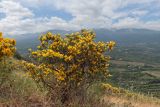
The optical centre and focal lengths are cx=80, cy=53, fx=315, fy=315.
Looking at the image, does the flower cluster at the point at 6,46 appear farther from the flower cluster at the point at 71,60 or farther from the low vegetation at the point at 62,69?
the flower cluster at the point at 71,60

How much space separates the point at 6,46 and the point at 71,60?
163 centimetres

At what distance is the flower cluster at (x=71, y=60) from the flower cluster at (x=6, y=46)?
54 cm

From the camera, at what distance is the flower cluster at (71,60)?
779cm

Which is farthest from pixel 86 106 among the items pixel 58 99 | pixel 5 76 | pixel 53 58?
pixel 5 76

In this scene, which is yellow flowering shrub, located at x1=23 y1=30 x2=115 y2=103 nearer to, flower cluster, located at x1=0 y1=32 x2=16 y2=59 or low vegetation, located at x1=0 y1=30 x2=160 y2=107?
low vegetation, located at x1=0 y1=30 x2=160 y2=107

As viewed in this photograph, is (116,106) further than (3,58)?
Yes

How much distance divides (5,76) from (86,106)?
6.96ft

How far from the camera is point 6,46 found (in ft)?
25.1

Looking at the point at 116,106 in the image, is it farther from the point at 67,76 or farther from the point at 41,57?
the point at 41,57

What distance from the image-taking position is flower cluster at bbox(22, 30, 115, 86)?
25.6ft

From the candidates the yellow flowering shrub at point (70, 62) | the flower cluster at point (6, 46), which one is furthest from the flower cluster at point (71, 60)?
the flower cluster at point (6, 46)

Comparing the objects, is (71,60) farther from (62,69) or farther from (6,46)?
(6,46)

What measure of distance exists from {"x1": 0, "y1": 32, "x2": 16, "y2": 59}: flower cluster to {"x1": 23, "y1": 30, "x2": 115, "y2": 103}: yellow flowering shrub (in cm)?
54

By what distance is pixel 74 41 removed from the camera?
8195mm
